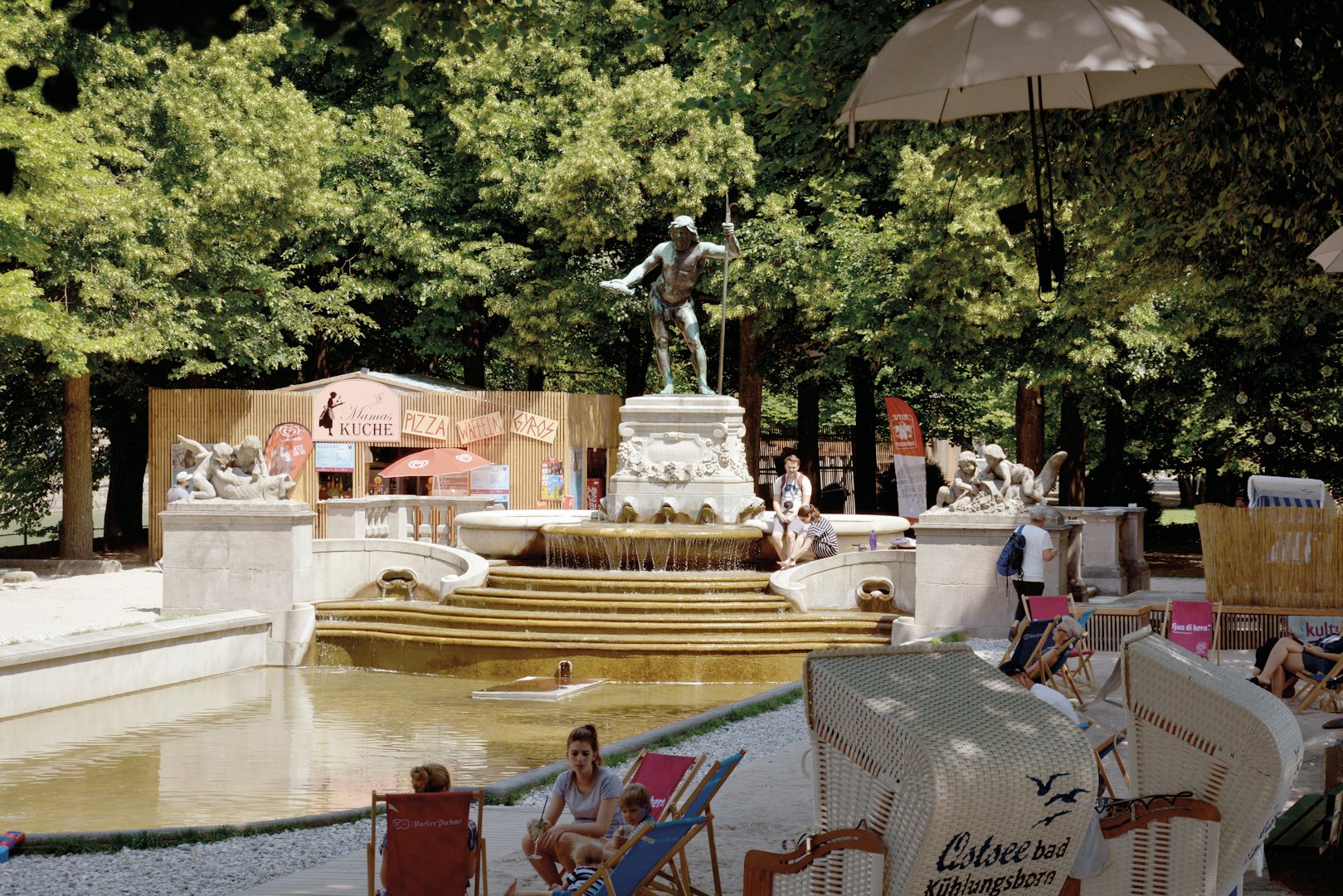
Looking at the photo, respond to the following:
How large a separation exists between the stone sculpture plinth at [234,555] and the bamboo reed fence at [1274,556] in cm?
→ 1038

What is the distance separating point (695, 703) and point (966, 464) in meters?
4.71

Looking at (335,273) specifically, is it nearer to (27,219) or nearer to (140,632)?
(27,219)

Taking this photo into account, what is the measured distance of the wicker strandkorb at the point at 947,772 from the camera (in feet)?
15.2

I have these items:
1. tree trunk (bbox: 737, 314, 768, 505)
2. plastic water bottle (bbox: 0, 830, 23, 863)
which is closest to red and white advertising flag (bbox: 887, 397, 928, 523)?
tree trunk (bbox: 737, 314, 768, 505)

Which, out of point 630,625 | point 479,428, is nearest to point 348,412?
point 479,428

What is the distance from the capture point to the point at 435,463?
2842 centimetres

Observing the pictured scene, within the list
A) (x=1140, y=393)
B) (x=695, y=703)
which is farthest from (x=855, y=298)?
(x=695, y=703)

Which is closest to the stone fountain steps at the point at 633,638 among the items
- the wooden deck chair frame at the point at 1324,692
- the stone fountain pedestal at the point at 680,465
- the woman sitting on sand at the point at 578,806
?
the stone fountain pedestal at the point at 680,465

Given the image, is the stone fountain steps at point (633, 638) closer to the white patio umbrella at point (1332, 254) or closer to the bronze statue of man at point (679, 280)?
the bronze statue of man at point (679, 280)

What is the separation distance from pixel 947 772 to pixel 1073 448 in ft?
96.0

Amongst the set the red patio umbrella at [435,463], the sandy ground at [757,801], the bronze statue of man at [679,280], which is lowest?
the sandy ground at [757,801]

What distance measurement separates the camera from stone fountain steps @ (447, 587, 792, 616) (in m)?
17.7

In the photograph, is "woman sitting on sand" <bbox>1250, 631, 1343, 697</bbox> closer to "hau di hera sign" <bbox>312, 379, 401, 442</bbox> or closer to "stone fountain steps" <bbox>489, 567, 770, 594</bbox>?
"stone fountain steps" <bbox>489, 567, 770, 594</bbox>

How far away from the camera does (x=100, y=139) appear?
2722 cm
